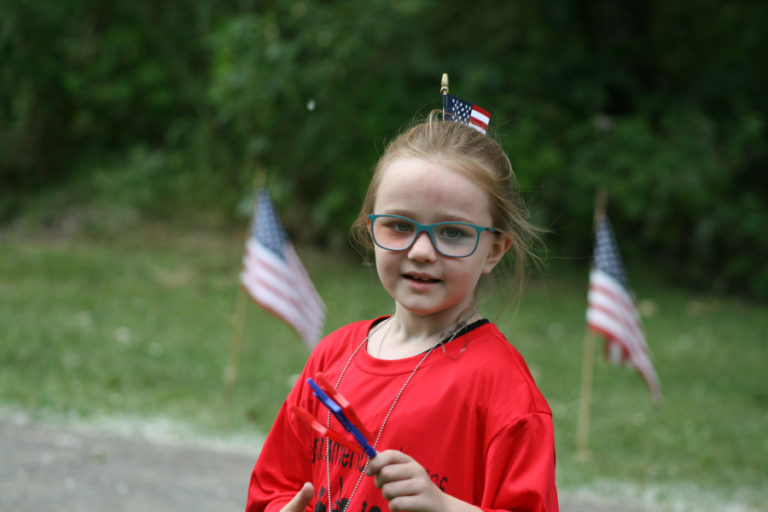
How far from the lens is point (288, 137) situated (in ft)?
39.5

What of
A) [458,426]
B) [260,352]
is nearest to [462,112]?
[458,426]

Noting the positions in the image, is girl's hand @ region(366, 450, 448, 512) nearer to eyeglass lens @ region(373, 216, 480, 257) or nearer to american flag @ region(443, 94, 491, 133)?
eyeglass lens @ region(373, 216, 480, 257)

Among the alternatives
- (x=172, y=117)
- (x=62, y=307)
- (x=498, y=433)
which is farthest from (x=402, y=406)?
(x=172, y=117)

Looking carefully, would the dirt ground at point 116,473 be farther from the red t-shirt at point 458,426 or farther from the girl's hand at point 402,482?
the girl's hand at point 402,482

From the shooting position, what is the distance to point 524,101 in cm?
1245

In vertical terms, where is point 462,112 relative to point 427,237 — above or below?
above

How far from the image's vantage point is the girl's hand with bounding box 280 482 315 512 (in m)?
1.66

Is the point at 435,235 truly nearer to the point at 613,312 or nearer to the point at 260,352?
the point at 613,312

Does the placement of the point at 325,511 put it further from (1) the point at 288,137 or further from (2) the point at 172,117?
(2) the point at 172,117

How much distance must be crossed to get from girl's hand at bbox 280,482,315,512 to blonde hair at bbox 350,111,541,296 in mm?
561

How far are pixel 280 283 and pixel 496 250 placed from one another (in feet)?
13.9

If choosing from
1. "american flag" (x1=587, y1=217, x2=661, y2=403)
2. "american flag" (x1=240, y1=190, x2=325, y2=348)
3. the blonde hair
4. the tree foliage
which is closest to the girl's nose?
Result: the blonde hair

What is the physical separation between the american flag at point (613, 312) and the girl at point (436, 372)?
149 inches

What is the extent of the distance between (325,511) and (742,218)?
1128 cm
